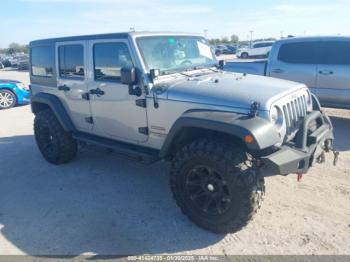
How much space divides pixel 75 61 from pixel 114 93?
102 cm

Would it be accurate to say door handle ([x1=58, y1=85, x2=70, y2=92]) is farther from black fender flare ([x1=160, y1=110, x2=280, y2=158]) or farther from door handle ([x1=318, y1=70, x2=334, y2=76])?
door handle ([x1=318, y1=70, x2=334, y2=76])

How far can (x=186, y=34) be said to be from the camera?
182 inches

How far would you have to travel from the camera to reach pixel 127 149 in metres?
4.20

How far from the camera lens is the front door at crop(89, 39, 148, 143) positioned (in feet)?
13.3

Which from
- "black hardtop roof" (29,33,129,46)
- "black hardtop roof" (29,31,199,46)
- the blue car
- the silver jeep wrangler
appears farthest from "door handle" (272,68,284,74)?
the blue car

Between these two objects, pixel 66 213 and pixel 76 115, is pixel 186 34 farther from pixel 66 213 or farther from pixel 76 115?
pixel 66 213

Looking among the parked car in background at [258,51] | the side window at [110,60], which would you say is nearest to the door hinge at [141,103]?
the side window at [110,60]

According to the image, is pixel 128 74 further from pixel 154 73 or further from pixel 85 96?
pixel 85 96

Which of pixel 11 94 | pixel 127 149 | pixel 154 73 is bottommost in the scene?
pixel 11 94

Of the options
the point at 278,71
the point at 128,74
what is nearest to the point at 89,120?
the point at 128,74

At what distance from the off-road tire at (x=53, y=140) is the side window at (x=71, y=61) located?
0.79 m

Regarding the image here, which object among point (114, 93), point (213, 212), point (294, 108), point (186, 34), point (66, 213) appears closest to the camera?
point (213, 212)

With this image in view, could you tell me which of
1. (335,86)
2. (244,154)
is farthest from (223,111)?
(335,86)

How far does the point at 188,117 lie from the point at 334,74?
493 cm
